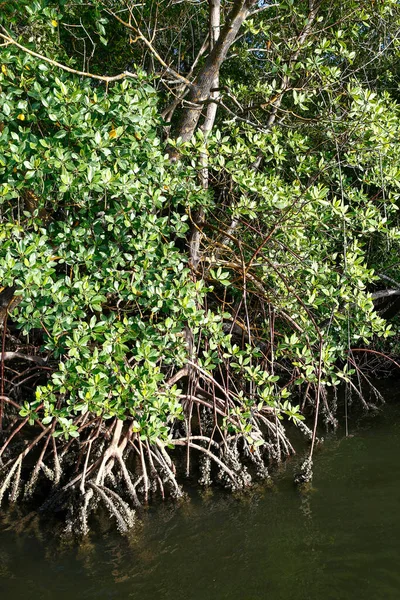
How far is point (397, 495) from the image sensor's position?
13.7 ft

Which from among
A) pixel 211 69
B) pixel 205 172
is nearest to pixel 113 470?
pixel 205 172

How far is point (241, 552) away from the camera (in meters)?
3.62

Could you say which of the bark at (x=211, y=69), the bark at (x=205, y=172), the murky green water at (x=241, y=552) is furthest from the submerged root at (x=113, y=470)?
the bark at (x=211, y=69)

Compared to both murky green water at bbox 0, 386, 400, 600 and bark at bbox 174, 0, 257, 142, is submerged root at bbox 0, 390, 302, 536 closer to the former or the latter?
murky green water at bbox 0, 386, 400, 600

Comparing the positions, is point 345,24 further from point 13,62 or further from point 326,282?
point 13,62

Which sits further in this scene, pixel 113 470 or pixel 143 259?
pixel 113 470

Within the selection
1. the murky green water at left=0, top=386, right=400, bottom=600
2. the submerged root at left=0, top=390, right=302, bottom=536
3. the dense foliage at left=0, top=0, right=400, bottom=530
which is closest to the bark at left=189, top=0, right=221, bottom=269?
the dense foliage at left=0, top=0, right=400, bottom=530

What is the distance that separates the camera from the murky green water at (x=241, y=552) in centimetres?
329

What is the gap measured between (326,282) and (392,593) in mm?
2372

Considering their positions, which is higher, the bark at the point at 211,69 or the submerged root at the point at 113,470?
the bark at the point at 211,69

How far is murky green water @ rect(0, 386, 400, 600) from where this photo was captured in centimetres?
329

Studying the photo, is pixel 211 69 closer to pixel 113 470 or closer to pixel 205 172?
pixel 205 172

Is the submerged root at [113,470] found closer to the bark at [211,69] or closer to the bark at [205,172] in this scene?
the bark at [205,172]

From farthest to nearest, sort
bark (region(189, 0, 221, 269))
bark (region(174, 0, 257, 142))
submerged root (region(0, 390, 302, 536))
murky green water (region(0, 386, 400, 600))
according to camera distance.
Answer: bark (region(189, 0, 221, 269)), bark (region(174, 0, 257, 142)), submerged root (region(0, 390, 302, 536)), murky green water (region(0, 386, 400, 600))
